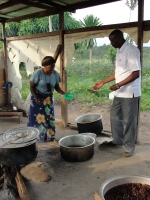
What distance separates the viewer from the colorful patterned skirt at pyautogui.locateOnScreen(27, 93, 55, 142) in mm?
4379

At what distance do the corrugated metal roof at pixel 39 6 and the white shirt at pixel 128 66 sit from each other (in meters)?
1.24

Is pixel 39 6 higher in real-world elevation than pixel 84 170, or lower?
higher

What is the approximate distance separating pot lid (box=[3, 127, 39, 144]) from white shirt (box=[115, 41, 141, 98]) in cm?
156

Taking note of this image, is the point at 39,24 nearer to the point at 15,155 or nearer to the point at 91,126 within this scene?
the point at 91,126

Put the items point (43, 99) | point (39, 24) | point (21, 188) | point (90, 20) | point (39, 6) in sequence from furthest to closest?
1. point (39, 24)
2. point (90, 20)
3. point (39, 6)
4. point (43, 99)
5. point (21, 188)

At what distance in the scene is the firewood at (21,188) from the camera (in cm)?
257

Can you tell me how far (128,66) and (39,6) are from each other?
100 inches

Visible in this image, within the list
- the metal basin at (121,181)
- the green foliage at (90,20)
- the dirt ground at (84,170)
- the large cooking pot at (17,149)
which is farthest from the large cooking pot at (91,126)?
the green foliage at (90,20)

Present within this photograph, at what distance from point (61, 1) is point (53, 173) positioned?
3.39 meters

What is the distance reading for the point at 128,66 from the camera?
3518mm

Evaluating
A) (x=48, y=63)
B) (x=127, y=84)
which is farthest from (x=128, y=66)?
(x=48, y=63)

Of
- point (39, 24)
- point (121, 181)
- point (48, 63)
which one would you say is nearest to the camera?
point (121, 181)

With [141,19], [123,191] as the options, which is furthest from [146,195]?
[141,19]

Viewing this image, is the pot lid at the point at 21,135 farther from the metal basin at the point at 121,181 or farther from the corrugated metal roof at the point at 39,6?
the corrugated metal roof at the point at 39,6
